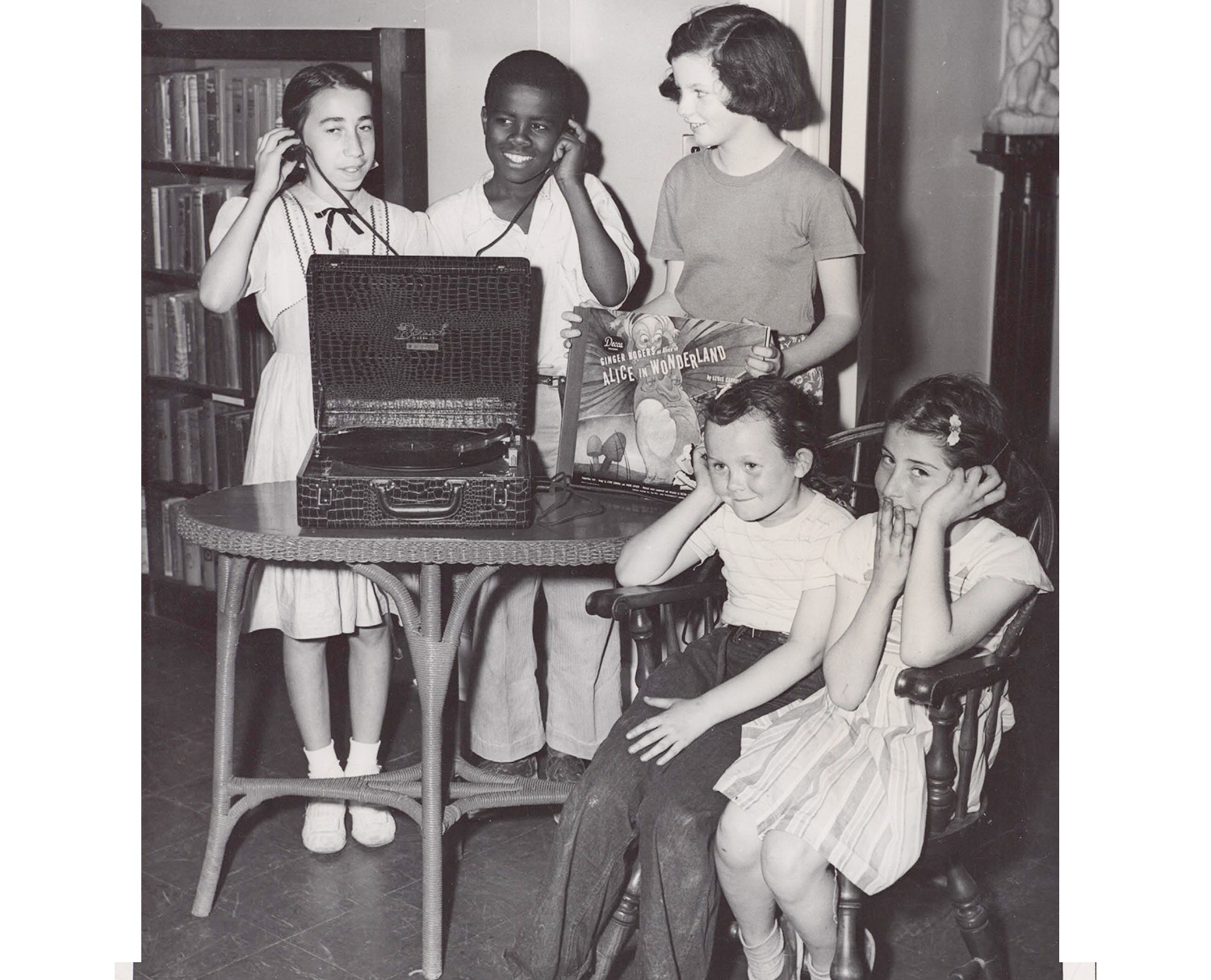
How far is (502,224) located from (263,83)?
96cm

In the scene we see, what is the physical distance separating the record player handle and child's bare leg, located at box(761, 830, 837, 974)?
2.64ft

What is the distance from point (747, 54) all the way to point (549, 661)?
137 cm

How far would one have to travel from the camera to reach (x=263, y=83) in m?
3.66

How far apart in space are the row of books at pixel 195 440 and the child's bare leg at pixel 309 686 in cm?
125

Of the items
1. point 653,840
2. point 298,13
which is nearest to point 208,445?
point 298,13

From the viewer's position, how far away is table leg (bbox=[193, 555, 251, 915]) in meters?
2.71

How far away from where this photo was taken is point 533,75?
3031 mm

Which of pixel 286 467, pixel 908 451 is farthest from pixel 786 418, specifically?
pixel 286 467

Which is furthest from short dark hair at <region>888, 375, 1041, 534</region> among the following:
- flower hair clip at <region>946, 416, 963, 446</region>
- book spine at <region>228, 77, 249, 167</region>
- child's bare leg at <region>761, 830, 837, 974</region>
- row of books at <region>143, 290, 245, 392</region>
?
row of books at <region>143, 290, 245, 392</region>

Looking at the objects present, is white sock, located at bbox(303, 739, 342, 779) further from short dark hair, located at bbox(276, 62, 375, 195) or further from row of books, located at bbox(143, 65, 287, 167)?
row of books, located at bbox(143, 65, 287, 167)

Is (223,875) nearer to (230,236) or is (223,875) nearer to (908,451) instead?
(230,236)

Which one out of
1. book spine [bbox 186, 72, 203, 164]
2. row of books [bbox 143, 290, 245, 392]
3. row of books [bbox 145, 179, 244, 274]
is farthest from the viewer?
row of books [bbox 143, 290, 245, 392]

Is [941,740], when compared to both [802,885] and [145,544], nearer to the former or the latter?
[802,885]

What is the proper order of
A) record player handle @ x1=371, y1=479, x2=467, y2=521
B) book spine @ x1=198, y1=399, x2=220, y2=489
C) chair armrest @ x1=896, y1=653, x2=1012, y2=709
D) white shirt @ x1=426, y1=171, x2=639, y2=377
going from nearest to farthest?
1. chair armrest @ x1=896, y1=653, x2=1012, y2=709
2. record player handle @ x1=371, y1=479, x2=467, y2=521
3. white shirt @ x1=426, y1=171, x2=639, y2=377
4. book spine @ x1=198, y1=399, x2=220, y2=489
